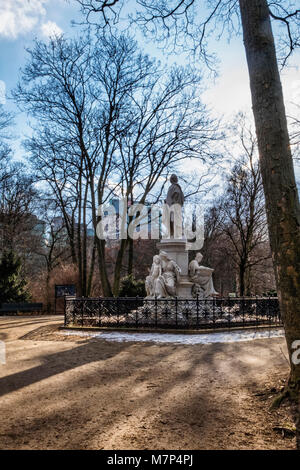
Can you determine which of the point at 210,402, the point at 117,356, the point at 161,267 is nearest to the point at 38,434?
the point at 210,402

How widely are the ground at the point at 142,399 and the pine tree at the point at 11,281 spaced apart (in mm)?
13771

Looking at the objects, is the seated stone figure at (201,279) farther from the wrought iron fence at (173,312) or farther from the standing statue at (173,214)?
the standing statue at (173,214)

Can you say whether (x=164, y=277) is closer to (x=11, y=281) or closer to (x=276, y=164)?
(x=276, y=164)

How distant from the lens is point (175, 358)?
6.61m

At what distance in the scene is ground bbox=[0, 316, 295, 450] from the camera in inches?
122

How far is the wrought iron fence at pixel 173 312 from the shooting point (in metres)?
10.9

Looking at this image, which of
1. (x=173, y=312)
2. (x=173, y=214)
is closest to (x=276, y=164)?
(x=173, y=312)

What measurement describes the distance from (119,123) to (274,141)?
1492cm

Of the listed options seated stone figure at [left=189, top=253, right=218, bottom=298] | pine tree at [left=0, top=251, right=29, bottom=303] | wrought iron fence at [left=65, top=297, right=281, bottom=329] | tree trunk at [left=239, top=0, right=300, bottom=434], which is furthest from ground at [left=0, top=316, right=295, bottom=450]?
pine tree at [left=0, top=251, right=29, bottom=303]

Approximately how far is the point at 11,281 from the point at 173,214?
38.8ft

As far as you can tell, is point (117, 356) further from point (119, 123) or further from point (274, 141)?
point (119, 123)

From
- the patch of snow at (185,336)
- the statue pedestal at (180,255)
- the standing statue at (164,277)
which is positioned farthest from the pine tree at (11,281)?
the statue pedestal at (180,255)

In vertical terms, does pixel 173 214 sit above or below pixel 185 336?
above

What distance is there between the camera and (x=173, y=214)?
13898mm
